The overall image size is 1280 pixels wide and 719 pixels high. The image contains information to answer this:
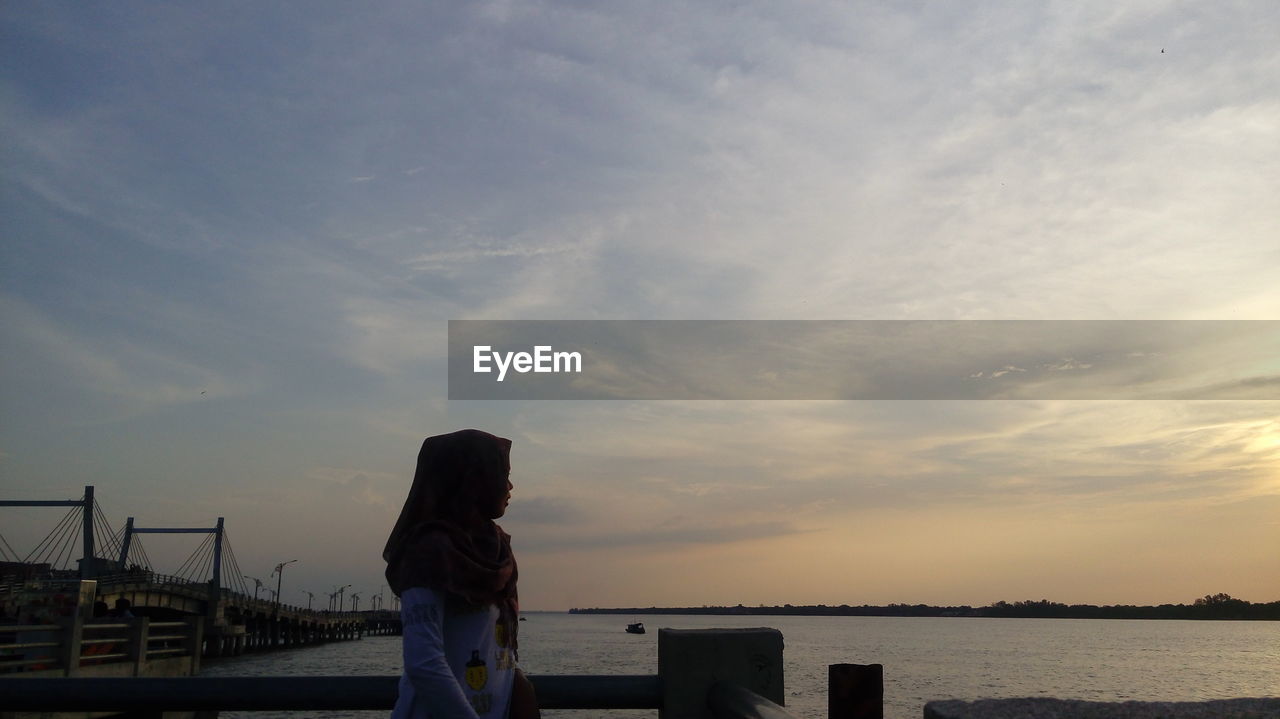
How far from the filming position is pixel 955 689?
64.1 m

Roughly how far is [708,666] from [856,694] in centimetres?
123

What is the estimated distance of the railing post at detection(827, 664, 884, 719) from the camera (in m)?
1.87

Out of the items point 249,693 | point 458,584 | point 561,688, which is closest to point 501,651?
point 458,584

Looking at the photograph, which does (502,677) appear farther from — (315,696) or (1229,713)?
(1229,713)

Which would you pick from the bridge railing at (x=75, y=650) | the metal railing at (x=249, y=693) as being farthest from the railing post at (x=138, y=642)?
the metal railing at (x=249, y=693)

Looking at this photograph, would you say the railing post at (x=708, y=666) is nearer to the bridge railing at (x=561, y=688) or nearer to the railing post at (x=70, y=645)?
the bridge railing at (x=561, y=688)

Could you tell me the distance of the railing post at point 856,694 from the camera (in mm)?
1873

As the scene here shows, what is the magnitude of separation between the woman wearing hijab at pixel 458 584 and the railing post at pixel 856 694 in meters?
0.93

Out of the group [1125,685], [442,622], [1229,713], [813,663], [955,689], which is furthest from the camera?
[813,663]

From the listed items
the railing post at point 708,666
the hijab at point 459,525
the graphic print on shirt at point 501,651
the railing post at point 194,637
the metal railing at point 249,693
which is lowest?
the railing post at point 194,637

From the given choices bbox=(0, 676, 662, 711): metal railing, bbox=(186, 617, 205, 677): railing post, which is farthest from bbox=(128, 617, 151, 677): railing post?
bbox=(0, 676, 662, 711): metal railing

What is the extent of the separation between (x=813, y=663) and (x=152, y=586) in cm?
6230

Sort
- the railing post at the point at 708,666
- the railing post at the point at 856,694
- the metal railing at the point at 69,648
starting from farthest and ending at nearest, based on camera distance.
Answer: the metal railing at the point at 69,648
the railing post at the point at 708,666
the railing post at the point at 856,694

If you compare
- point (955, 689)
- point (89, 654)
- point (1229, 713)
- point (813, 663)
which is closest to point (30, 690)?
point (1229, 713)
